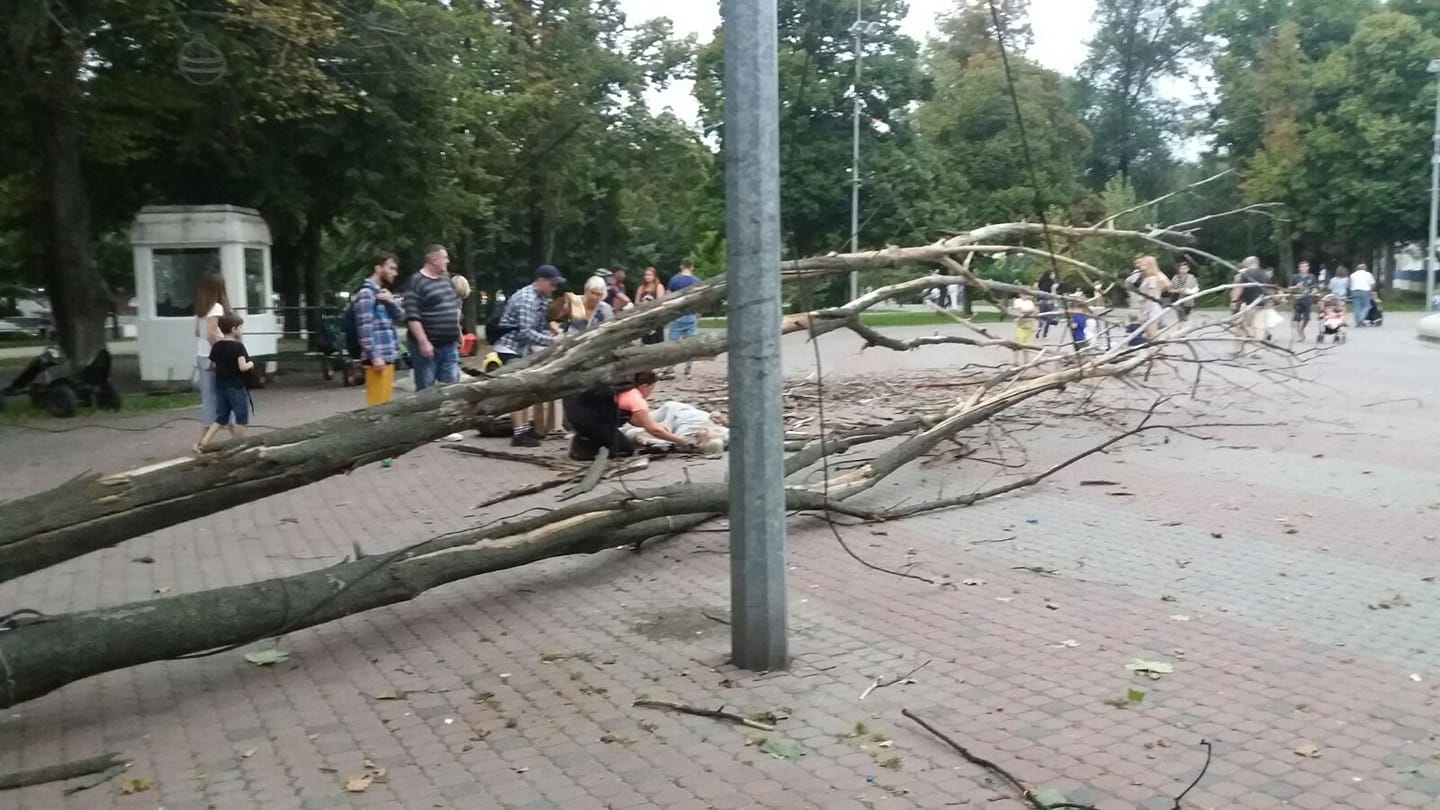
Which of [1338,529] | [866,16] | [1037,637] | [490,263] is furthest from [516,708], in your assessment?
[490,263]

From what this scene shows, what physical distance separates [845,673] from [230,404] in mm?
7259

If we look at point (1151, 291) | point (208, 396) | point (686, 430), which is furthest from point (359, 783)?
point (1151, 291)

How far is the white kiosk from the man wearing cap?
26.4 ft

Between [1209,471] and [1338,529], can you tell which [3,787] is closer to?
[1338,529]

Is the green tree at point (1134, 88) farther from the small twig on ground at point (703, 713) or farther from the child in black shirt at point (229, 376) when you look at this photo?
the small twig on ground at point (703, 713)

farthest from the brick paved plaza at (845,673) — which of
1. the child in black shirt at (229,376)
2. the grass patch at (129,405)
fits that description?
the grass patch at (129,405)

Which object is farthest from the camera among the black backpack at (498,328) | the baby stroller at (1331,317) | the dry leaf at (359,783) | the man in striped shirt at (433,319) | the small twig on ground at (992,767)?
the baby stroller at (1331,317)

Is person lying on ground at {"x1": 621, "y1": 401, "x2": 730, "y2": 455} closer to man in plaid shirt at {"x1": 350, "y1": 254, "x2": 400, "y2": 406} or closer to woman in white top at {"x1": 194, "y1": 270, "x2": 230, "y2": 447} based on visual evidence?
man in plaid shirt at {"x1": 350, "y1": 254, "x2": 400, "y2": 406}

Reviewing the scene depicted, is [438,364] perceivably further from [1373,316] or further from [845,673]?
[1373,316]

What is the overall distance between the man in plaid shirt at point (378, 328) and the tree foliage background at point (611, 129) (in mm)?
4396

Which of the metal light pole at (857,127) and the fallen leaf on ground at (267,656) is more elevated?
the metal light pole at (857,127)

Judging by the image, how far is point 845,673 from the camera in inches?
207

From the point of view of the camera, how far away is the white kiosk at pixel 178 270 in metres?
18.1

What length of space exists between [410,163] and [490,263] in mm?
27505
